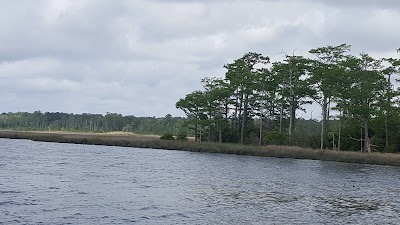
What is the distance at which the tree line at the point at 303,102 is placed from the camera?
6519 centimetres

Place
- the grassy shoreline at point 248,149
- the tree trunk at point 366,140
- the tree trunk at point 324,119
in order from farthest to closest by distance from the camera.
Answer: the tree trunk at point 324,119 < the tree trunk at point 366,140 < the grassy shoreline at point 248,149

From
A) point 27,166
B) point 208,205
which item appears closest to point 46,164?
point 27,166

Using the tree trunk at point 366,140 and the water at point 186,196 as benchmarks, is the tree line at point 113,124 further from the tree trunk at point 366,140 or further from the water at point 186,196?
the water at point 186,196

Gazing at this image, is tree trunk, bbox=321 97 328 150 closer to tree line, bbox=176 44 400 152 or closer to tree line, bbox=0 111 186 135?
tree line, bbox=176 44 400 152

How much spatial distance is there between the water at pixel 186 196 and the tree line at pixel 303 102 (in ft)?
80.4

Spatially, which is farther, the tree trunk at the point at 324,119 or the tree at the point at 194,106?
the tree at the point at 194,106

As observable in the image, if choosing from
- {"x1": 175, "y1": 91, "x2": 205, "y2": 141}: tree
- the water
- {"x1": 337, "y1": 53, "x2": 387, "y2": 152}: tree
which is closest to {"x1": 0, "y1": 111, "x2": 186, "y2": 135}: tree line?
{"x1": 175, "y1": 91, "x2": 205, "y2": 141}: tree

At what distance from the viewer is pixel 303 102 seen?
258ft

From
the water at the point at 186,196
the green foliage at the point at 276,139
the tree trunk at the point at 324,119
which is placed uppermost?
the tree trunk at the point at 324,119

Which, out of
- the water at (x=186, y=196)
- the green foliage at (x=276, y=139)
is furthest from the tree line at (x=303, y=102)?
the water at (x=186, y=196)

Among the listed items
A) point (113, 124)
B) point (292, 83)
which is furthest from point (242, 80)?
point (113, 124)

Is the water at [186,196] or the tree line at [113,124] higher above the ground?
the tree line at [113,124]

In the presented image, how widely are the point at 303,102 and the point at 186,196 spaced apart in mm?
54177

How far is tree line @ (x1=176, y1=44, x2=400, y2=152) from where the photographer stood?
65188mm
